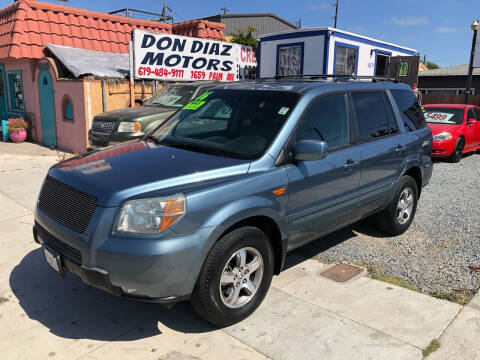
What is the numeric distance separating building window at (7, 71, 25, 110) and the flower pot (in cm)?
131

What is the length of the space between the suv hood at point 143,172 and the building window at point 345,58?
1200 centimetres

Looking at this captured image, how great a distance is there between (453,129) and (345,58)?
571cm

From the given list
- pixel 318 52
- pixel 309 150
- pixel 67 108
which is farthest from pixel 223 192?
pixel 318 52

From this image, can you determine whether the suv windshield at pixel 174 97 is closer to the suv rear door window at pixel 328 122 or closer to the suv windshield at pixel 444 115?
the suv rear door window at pixel 328 122

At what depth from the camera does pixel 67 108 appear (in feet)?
36.8

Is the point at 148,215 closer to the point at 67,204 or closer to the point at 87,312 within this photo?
the point at 67,204

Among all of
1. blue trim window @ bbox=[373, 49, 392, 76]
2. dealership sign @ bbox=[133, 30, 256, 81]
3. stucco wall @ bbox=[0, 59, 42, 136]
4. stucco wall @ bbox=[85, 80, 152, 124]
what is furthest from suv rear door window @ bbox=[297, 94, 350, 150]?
blue trim window @ bbox=[373, 49, 392, 76]

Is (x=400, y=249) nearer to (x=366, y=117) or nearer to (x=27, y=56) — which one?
(x=366, y=117)

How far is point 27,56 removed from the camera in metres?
11.2

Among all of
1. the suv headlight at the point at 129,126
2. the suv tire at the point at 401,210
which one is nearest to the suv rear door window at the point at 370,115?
the suv tire at the point at 401,210

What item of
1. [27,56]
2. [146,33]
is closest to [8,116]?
[27,56]

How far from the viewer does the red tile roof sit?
1125 cm

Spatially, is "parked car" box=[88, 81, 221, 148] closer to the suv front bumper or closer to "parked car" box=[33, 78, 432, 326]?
"parked car" box=[33, 78, 432, 326]

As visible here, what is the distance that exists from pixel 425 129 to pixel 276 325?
357cm
